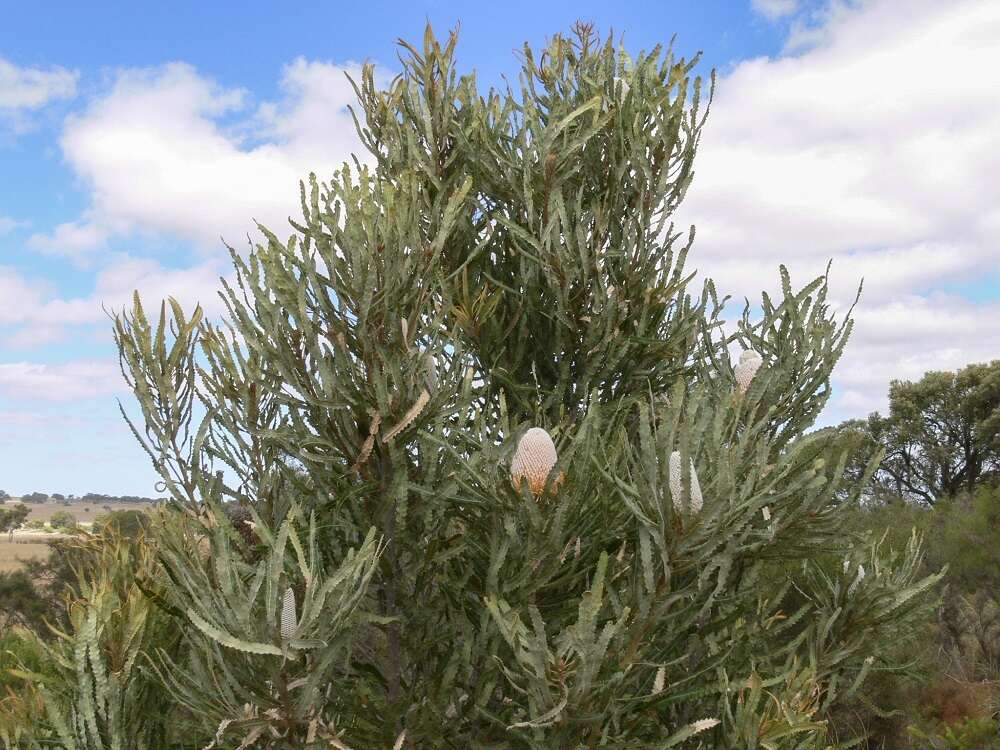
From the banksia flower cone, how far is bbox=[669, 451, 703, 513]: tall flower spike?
493 mm

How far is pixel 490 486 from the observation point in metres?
3.18

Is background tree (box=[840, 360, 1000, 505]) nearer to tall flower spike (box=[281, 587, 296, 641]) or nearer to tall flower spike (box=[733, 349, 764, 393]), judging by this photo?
tall flower spike (box=[733, 349, 764, 393])

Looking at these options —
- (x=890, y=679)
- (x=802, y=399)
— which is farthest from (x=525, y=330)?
(x=890, y=679)

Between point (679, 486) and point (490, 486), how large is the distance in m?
0.75

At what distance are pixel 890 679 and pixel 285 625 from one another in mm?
8490

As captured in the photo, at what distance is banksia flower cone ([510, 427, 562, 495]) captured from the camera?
312cm

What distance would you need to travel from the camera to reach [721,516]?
284cm

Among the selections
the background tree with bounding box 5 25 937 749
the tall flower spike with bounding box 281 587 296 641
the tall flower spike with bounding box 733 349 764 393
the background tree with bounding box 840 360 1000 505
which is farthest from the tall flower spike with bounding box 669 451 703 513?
the background tree with bounding box 840 360 1000 505

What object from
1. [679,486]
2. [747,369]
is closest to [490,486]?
[679,486]

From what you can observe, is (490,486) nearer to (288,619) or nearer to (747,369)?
(288,619)

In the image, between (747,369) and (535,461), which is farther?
(747,369)

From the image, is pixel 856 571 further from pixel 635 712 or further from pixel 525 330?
→ pixel 525 330

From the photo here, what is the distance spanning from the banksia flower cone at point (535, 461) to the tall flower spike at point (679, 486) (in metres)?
0.49

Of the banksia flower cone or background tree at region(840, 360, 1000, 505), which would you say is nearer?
the banksia flower cone
